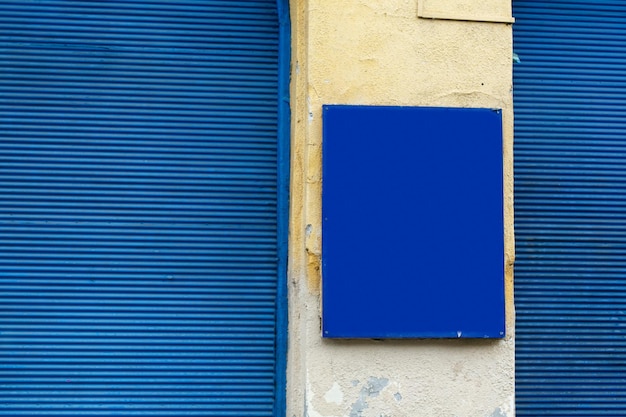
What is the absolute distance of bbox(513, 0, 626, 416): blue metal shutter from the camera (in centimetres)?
366

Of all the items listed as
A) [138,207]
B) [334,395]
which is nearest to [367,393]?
[334,395]

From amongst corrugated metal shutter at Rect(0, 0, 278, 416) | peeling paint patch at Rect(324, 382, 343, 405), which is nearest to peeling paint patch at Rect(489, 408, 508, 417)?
peeling paint patch at Rect(324, 382, 343, 405)

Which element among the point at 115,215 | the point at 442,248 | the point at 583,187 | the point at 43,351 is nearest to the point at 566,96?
the point at 583,187

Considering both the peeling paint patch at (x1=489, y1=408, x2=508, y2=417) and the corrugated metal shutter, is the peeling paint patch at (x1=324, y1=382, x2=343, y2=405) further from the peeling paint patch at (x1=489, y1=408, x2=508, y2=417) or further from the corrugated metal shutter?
the peeling paint patch at (x1=489, y1=408, x2=508, y2=417)

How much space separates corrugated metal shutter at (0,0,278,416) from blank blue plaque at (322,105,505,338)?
56 cm

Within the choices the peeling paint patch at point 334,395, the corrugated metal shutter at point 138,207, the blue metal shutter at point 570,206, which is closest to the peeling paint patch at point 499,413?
the blue metal shutter at point 570,206

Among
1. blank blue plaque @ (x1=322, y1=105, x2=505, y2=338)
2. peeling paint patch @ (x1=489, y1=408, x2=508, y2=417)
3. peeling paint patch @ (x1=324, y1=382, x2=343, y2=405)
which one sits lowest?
peeling paint patch @ (x1=489, y1=408, x2=508, y2=417)

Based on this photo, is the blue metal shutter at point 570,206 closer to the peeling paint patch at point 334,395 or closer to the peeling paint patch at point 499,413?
the peeling paint patch at point 499,413

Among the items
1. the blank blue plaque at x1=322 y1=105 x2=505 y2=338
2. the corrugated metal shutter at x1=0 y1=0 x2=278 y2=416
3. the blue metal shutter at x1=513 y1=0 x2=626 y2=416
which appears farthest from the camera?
the blue metal shutter at x1=513 y1=0 x2=626 y2=416

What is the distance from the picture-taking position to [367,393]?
3137 mm

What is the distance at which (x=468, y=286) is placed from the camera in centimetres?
314

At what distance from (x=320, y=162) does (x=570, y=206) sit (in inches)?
56.4

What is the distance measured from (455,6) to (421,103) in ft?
1.64

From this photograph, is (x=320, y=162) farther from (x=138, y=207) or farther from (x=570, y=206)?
(x=570, y=206)
